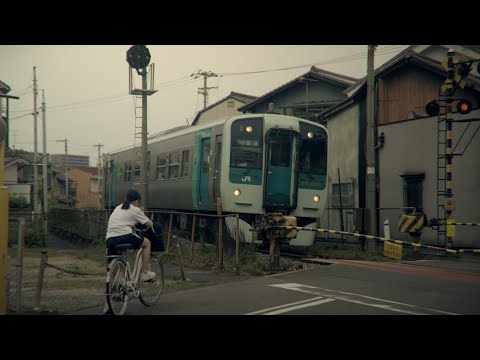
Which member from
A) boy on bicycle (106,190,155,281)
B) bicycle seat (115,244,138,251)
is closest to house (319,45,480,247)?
boy on bicycle (106,190,155,281)

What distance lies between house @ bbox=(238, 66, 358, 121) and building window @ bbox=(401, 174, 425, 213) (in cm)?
1004

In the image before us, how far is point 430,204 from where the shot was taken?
1784 centimetres

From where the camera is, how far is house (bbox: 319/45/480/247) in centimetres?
1667

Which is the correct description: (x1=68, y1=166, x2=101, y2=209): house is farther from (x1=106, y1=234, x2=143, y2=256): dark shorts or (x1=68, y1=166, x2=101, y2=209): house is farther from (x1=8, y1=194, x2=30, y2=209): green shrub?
(x1=106, y1=234, x2=143, y2=256): dark shorts

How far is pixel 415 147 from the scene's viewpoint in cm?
1853

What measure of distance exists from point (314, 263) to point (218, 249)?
2.19 meters

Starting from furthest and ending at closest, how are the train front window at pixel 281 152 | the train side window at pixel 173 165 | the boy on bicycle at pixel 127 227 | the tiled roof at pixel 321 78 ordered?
the tiled roof at pixel 321 78 → the train side window at pixel 173 165 → the train front window at pixel 281 152 → the boy on bicycle at pixel 127 227

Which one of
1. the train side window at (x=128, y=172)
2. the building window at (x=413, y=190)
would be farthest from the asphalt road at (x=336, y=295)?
the train side window at (x=128, y=172)

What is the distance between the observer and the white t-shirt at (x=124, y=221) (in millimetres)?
7590

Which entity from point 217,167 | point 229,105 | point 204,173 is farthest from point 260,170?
point 229,105

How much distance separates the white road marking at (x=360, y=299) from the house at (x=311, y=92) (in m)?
19.7

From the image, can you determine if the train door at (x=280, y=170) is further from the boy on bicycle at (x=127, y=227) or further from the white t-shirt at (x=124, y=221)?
the white t-shirt at (x=124, y=221)
